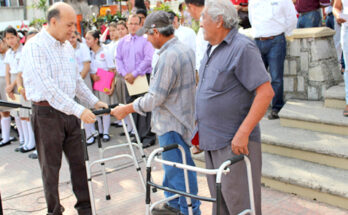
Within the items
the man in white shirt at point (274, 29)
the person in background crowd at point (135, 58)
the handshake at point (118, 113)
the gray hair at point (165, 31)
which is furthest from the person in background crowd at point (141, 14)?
the handshake at point (118, 113)

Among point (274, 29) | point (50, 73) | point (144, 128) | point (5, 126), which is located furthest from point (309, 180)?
point (5, 126)

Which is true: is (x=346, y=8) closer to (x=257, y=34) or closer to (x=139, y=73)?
(x=257, y=34)

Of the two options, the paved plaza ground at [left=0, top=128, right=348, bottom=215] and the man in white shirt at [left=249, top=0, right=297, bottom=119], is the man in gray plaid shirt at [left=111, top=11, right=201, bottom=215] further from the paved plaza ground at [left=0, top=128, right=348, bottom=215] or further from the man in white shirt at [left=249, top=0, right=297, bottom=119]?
the man in white shirt at [left=249, top=0, right=297, bottom=119]

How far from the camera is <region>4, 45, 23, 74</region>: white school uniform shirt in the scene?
7.52m

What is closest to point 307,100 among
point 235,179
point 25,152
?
point 235,179

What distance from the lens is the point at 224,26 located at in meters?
2.90

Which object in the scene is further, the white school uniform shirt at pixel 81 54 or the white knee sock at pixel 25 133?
the white knee sock at pixel 25 133

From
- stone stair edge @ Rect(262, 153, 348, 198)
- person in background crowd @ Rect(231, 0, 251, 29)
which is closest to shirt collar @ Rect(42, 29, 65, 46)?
stone stair edge @ Rect(262, 153, 348, 198)

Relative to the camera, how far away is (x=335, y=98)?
5527mm

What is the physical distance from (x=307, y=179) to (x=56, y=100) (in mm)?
2838

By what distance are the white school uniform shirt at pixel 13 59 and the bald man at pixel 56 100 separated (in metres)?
3.57

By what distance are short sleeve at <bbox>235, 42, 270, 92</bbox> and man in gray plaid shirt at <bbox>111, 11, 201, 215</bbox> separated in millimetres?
964

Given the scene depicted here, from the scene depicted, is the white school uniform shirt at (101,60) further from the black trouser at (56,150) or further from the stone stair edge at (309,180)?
the stone stair edge at (309,180)

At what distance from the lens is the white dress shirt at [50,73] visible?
3.89m
